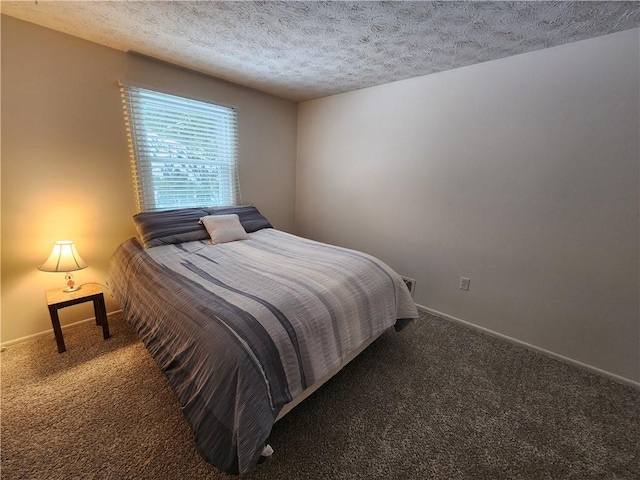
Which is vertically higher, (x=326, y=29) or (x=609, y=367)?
(x=326, y=29)

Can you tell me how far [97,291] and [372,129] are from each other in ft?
9.66

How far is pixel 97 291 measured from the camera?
6.89 feet

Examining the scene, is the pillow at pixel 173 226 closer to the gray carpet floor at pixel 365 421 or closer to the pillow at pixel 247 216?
the pillow at pixel 247 216

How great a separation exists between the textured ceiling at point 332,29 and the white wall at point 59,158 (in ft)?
0.56

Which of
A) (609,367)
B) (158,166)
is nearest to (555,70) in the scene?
(609,367)

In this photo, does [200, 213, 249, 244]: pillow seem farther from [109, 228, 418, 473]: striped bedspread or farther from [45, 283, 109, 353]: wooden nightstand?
[45, 283, 109, 353]: wooden nightstand

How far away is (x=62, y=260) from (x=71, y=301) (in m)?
0.31

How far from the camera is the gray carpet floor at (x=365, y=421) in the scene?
1251 millimetres

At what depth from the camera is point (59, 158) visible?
2.09 metres

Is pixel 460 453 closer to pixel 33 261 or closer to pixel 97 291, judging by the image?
pixel 97 291

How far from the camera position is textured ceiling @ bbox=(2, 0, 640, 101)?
→ 1.55 metres

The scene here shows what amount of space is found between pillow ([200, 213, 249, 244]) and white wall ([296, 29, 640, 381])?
4.76 ft

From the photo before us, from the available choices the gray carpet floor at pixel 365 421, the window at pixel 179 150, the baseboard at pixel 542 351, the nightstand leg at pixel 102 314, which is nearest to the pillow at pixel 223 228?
the window at pixel 179 150

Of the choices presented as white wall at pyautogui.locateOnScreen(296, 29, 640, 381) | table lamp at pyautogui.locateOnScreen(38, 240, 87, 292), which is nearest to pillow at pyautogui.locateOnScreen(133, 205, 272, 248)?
table lamp at pyautogui.locateOnScreen(38, 240, 87, 292)
